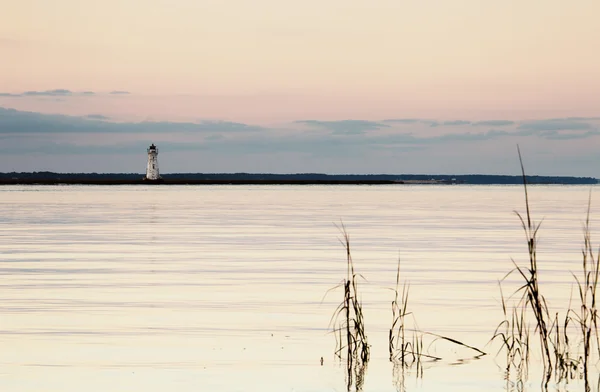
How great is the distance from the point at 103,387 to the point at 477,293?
10283 mm

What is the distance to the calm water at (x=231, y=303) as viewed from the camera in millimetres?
12305

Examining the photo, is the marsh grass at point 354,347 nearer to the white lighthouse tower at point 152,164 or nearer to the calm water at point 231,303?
the calm water at point 231,303

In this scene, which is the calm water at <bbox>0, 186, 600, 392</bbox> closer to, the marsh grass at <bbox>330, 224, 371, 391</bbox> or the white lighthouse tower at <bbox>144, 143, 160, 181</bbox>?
the marsh grass at <bbox>330, 224, 371, 391</bbox>

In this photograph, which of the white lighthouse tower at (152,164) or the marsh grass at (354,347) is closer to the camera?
the marsh grass at (354,347)

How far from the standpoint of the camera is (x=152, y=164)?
15588cm

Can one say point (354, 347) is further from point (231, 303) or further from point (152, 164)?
point (152, 164)

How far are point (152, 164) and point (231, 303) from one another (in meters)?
139

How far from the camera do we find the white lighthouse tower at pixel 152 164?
5750 inches

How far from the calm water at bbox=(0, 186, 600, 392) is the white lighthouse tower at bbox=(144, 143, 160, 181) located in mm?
107606

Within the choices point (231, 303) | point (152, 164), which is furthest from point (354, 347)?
point (152, 164)

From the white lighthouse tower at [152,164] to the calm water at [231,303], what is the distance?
108 meters

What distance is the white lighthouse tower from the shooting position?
479ft

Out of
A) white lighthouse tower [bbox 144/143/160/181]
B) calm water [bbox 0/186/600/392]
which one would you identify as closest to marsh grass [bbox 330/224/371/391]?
calm water [bbox 0/186/600/392]

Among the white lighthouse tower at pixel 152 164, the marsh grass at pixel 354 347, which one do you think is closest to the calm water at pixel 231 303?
the marsh grass at pixel 354 347
